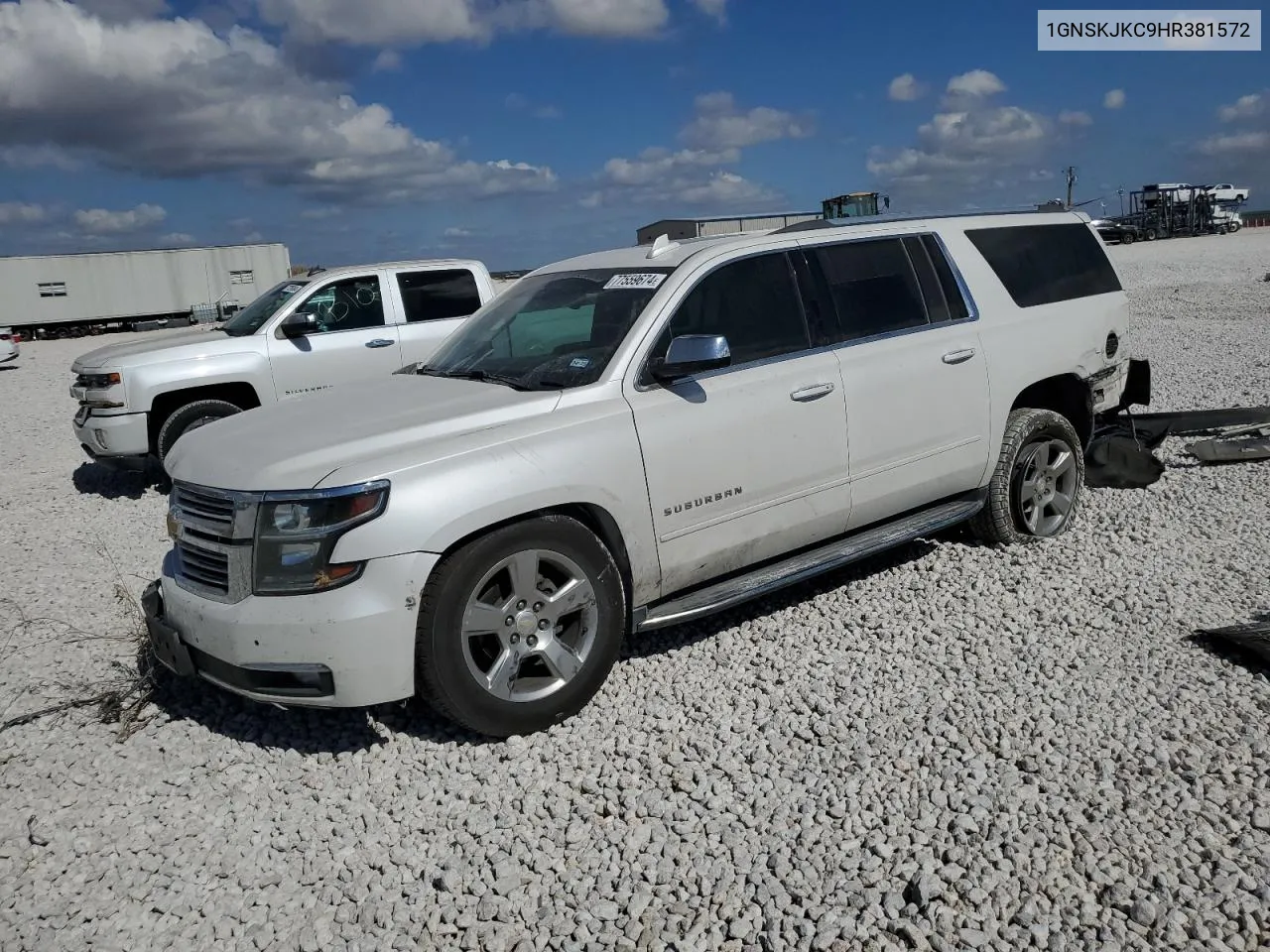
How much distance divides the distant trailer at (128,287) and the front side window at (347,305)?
3036 centimetres

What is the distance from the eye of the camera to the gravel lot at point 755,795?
291cm

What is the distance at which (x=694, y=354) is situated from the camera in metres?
4.06

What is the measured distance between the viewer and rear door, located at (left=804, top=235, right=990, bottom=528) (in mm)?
4871

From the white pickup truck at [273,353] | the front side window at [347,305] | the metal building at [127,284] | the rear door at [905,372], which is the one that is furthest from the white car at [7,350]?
the rear door at [905,372]

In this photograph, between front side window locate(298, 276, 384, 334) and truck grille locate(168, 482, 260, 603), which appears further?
front side window locate(298, 276, 384, 334)

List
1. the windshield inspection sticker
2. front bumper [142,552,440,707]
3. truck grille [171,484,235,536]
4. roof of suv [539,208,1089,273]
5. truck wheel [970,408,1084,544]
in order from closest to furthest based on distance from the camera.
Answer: front bumper [142,552,440,707] → truck grille [171,484,235,536] → the windshield inspection sticker → roof of suv [539,208,1089,273] → truck wheel [970,408,1084,544]

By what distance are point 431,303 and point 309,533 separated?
6648 mm

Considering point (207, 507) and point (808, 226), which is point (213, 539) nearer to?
point (207, 507)

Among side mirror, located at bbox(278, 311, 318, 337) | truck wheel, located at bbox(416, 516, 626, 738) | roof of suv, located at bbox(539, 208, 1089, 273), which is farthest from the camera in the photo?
side mirror, located at bbox(278, 311, 318, 337)

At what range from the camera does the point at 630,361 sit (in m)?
4.25

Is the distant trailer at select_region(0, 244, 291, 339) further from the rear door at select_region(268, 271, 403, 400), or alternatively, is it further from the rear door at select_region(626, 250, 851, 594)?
the rear door at select_region(626, 250, 851, 594)

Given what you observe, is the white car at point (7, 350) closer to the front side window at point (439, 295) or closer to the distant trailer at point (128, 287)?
the distant trailer at point (128, 287)

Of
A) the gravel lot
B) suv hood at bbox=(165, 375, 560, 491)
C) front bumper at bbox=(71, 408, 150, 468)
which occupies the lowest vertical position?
the gravel lot

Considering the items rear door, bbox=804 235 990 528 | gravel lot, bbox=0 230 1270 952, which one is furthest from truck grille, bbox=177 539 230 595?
rear door, bbox=804 235 990 528
